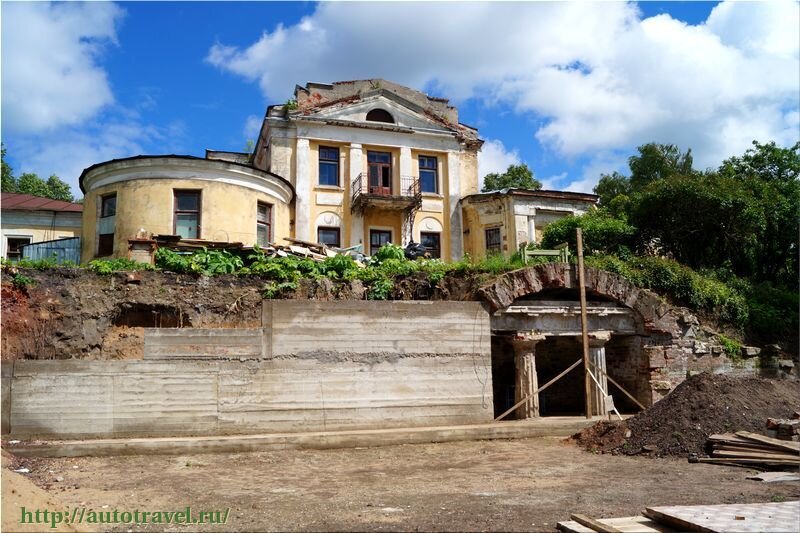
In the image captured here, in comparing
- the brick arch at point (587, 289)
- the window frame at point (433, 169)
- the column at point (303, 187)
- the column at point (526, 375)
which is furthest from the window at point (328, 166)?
the column at point (526, 375)

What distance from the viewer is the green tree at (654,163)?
37.6 m

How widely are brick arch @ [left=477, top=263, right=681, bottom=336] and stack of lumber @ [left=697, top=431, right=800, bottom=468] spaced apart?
4574 mm

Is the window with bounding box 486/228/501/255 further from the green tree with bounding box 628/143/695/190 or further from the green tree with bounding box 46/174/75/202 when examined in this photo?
the green tree with bounding box 46/174/75/202

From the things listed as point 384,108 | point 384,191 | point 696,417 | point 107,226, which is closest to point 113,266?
point 107,226

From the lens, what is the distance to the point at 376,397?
13305mm

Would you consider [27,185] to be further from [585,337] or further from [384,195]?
[585,337]

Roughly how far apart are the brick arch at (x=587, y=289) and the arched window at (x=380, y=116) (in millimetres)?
14989

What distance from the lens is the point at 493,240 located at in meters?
27.8

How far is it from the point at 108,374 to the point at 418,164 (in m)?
18.9

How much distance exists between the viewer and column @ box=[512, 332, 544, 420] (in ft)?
48.5

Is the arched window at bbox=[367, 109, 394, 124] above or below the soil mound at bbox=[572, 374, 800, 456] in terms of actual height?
above

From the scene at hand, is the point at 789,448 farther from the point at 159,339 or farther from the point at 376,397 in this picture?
the point at 159,339

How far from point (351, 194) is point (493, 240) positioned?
265 inches

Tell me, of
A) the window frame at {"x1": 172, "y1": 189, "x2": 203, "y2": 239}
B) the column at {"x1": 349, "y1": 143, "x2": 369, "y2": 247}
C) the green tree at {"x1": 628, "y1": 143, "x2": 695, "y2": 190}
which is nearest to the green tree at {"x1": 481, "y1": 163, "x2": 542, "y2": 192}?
the green tree at {"x1": 628, "y1": 143, "x2": 695, "y2": 190}
